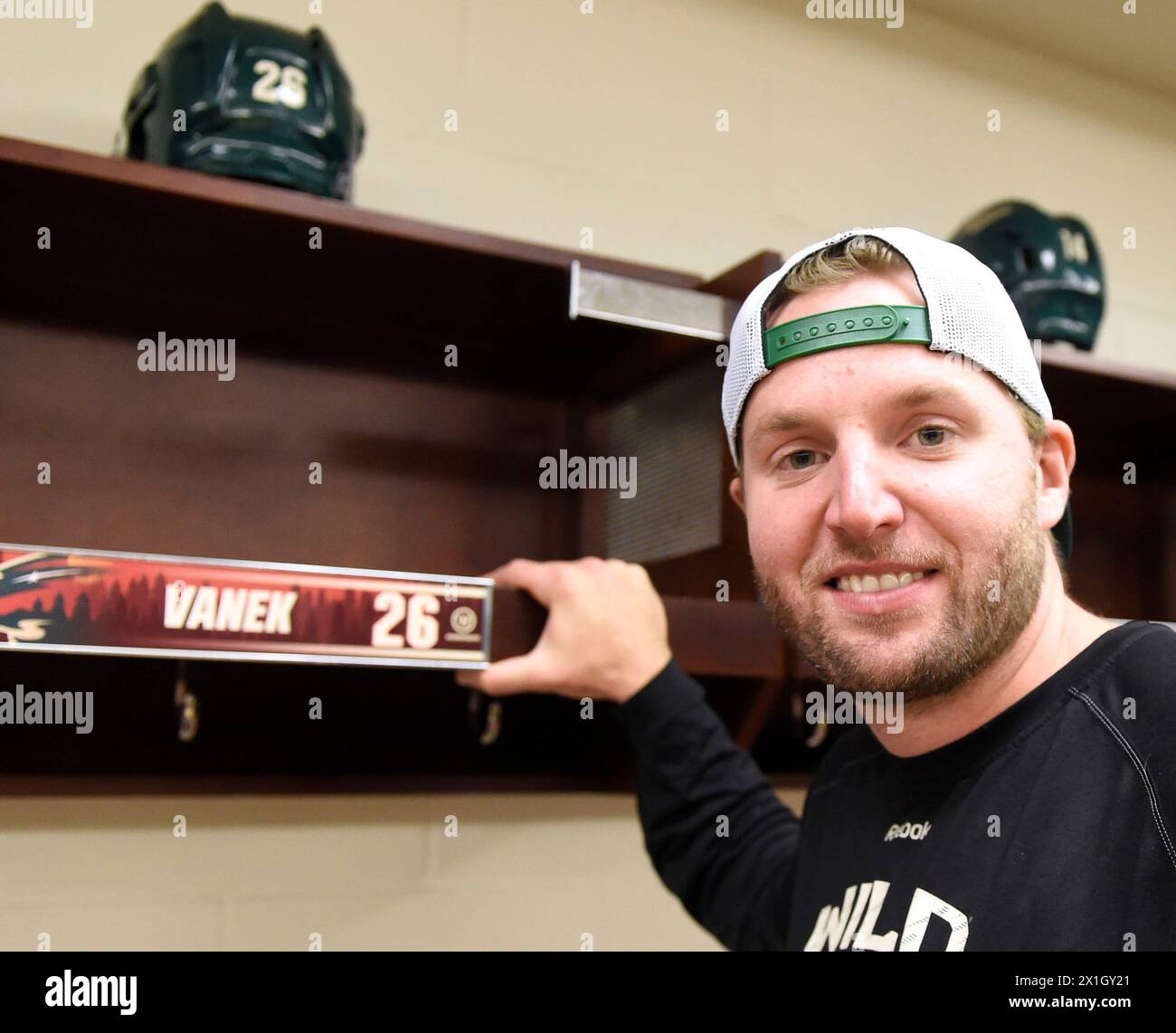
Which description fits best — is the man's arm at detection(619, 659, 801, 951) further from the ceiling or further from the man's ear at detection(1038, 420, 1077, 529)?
the ceiling

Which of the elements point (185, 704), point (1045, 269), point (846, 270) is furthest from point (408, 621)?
point (1045, 269)

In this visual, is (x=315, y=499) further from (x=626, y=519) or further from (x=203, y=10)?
(x=203, y=10)

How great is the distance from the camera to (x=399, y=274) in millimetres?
1386

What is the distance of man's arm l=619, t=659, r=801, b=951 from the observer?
4.26 feet

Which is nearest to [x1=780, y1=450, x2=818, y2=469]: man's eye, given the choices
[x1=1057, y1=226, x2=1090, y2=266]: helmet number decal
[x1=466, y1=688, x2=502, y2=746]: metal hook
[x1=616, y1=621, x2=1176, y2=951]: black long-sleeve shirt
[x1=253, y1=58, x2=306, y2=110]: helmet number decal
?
[x1=616, y1=621, x2=1176, y2=951]: black long-sleeve shirt

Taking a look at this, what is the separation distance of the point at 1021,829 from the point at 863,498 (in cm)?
26

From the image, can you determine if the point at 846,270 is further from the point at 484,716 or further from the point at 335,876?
the point at 335,876

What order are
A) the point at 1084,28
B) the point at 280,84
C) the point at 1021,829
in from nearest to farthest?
1. the point at 1021,829
2. the point at 280,84
3. the point at 1084,28

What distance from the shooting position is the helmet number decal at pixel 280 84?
1.28 meters

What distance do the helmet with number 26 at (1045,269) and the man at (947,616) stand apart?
2.69ft

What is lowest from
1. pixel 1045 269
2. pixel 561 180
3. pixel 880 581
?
pixel 880 581

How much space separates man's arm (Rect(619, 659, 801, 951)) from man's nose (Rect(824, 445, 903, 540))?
461 millimetres

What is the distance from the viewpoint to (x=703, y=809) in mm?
1334

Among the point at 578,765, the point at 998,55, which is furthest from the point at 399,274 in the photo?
the point at 998,55
